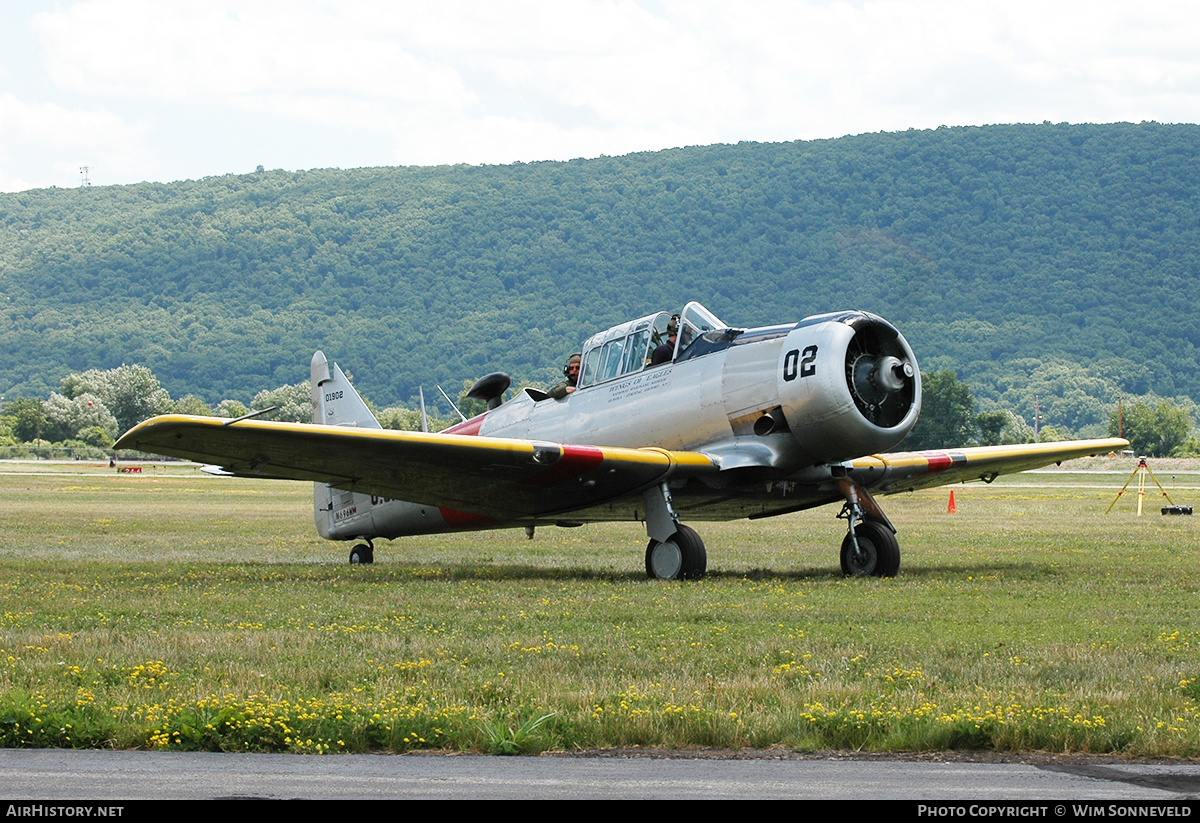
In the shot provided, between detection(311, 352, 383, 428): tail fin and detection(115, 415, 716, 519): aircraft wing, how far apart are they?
118 inches

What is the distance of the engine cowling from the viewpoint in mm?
14875

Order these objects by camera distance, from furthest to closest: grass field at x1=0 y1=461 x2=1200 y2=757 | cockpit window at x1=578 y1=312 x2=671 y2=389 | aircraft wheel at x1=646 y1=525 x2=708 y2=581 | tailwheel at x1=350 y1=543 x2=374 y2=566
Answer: tailwheel at x1=350 y1=543 x2=374 y2=566 → cockpit window at x1=578 y1=312 x2=671 y2=389 → aircraft wheel at x1=646 y1=525 x2=708 y2=581 → grass field at x1=0 y1=461 x2=1200 y2=757

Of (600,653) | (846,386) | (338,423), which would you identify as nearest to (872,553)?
(846,386)

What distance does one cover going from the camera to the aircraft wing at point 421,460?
1435 cm

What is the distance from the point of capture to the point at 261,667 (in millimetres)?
8648

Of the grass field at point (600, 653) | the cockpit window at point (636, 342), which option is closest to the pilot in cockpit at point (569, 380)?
the cockpit window at point (636, 342)

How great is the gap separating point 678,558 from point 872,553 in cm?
235

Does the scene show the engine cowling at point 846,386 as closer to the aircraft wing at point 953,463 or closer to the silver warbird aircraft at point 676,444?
the silver warbird aircraft at point 676,444

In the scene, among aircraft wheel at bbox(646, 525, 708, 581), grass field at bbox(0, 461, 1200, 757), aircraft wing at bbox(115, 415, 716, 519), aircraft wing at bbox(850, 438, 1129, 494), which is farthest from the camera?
aircraft wing at bbox(850, 438, 1129, 494)

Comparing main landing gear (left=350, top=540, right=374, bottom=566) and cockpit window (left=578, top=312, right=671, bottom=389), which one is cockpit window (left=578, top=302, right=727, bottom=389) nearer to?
cockpit window (left=578, top=312, right=671, bottom=389)

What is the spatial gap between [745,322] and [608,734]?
16799 cm

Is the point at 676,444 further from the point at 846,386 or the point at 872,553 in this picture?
the point at 872,553

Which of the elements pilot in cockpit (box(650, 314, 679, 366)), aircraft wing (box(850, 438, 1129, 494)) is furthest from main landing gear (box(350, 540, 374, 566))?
aircraft wing (box(850, 438, 1129, 494))

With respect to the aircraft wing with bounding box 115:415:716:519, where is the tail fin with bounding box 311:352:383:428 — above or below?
above
